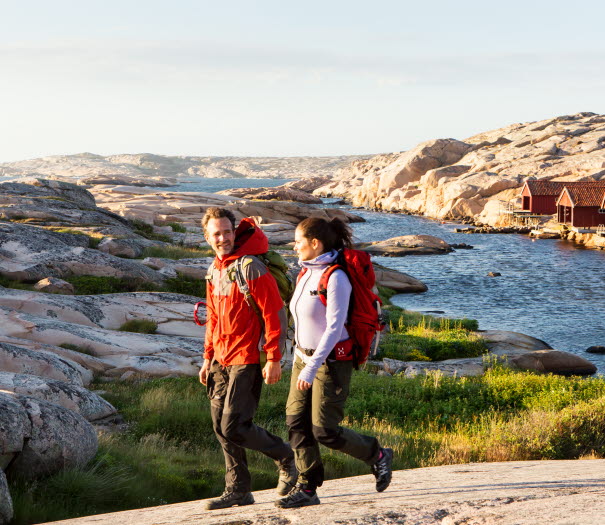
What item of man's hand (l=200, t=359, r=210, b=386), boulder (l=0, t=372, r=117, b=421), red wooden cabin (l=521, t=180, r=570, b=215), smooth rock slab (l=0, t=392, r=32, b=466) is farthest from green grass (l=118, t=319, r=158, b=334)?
red wooden cabin (l=521, t=180, r=570, b=215)

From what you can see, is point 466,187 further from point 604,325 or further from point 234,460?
point 234,460

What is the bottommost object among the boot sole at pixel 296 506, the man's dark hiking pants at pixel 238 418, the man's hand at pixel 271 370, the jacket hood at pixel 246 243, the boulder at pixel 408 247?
the boulder at pixel 408 247

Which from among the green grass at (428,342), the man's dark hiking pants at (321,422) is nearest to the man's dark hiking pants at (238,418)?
the man's dark hiking pants at (321,422)

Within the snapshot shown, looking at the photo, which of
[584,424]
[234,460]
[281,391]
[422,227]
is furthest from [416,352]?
[422,227]

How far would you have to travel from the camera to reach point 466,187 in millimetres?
96875

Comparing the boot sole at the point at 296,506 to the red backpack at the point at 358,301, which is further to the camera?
the red backpack at the point at 358,301

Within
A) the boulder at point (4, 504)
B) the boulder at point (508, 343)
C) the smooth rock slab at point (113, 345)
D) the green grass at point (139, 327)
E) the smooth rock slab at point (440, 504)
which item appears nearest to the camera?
the smooth rock slab at point (440, 504)

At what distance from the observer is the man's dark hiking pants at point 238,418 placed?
5.99 meters

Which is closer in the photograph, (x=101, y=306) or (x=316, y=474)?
(x=316, y=474)

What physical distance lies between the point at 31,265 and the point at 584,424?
16.9 meters

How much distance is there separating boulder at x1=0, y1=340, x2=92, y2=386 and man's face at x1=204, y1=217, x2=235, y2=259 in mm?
5783

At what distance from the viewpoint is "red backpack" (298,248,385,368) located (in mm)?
5859

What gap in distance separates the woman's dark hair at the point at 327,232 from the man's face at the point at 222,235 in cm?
66

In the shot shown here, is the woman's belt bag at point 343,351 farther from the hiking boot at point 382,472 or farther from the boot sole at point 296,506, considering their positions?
the boot sole at point 296,506
